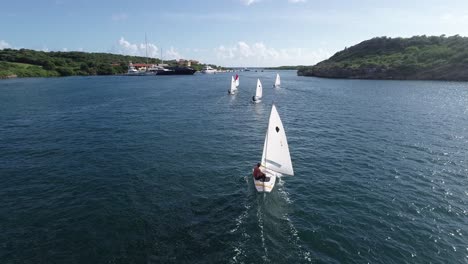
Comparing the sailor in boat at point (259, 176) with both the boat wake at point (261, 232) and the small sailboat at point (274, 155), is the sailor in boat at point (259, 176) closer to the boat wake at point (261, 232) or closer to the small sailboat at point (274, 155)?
Result: the small sailboat at point (274, 155)

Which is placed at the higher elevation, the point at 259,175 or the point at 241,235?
the point at 259,175

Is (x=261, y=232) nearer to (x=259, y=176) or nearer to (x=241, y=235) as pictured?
(x=241, y=235)

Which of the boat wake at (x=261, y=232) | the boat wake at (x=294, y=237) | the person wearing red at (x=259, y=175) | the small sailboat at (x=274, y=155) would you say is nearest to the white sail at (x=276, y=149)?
the small sailboat at (x=274, y=155)

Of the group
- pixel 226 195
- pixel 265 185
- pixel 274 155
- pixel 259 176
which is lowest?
pixel 226 195

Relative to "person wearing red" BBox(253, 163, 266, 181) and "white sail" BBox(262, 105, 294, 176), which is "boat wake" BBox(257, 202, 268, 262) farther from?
"white sail" BBox(262, 105, 294, 176)

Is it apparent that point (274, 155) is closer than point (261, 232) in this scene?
No

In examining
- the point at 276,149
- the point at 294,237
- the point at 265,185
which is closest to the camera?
the point at 294,237

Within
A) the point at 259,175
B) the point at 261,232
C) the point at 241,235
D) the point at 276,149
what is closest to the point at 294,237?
the point at 261,232
